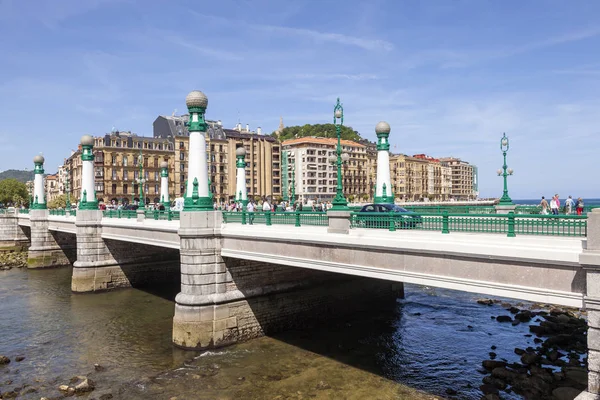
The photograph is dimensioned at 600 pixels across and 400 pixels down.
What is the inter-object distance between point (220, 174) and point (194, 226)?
8071 centimetres

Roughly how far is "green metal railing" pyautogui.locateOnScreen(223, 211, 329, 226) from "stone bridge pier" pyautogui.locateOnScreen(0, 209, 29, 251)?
3882 centimetres

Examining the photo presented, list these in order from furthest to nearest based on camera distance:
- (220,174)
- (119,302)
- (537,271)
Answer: (220,174) → (119,302) → (537,271)

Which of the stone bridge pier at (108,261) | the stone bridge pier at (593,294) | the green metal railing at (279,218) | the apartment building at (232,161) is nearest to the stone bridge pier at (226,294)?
the green metal railing at (279,218)

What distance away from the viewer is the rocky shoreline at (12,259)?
3922 cm

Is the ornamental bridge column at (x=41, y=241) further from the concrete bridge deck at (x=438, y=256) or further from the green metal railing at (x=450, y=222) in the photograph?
the green metal railing at (x=450, y=222)

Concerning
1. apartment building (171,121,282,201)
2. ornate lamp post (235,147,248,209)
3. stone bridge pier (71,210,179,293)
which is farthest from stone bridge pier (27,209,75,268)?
apartment building (171,121,282,201)

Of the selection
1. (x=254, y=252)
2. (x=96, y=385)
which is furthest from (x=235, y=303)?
(x=96, y=385)

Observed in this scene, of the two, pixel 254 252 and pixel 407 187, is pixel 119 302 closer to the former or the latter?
pixel 254 252

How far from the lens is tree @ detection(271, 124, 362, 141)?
140000 millimetres

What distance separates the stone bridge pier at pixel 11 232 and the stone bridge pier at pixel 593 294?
51478 mm

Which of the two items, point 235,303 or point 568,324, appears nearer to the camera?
point 235,303

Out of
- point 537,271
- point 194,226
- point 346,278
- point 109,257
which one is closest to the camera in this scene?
point 537,271

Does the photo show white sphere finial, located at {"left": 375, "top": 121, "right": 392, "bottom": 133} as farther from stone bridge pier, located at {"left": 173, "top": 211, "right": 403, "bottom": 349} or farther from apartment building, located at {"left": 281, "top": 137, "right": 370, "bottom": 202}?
apartment building, located at {"left": 281, "top": 137, "right": 370, "bottom": 202}

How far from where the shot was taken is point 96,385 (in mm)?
14836
